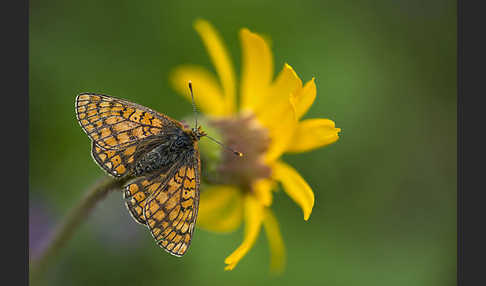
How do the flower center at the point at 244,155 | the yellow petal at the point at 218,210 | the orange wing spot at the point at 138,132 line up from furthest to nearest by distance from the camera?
the yellow petal at the point at 218,210
the flower center at the point at 244,155
the orange wing spot at the point at 138,132

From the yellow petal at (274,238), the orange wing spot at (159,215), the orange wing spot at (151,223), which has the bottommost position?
the yellow petal at (274,238)

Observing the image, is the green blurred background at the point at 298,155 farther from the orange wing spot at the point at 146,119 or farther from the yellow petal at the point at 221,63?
the orange wing spot at the point at 146,119

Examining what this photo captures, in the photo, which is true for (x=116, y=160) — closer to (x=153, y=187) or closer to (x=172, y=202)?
(x=153, y=187)

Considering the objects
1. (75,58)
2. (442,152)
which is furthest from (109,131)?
(442,152)

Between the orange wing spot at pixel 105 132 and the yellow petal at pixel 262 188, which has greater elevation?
the orange wing spot at pixel 105 132

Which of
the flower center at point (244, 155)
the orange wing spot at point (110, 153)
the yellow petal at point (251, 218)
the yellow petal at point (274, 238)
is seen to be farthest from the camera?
the yellow petal at point (274, 238)

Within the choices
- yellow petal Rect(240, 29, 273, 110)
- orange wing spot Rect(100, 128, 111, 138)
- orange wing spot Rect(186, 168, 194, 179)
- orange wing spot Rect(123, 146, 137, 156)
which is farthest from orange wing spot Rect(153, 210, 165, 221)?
yellow petal Rect(240, 29, 273, 110)

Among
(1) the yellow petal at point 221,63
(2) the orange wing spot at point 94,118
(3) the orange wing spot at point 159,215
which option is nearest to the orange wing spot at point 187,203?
(3) the orange wing spot at point 159,215

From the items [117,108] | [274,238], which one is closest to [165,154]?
[117,108]
